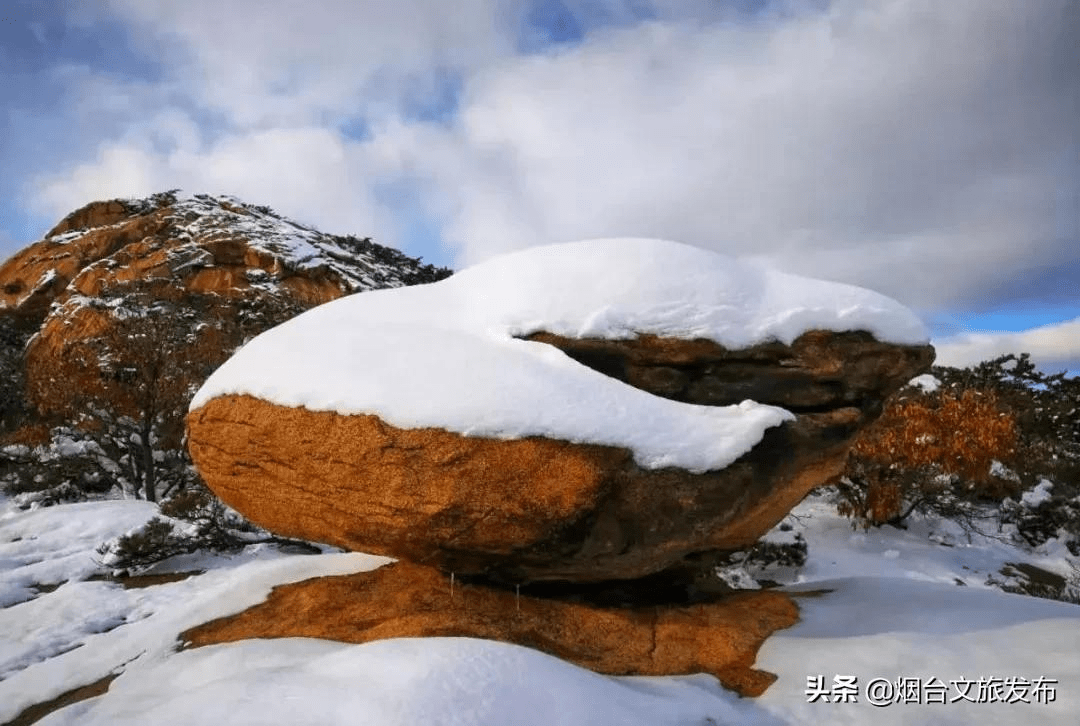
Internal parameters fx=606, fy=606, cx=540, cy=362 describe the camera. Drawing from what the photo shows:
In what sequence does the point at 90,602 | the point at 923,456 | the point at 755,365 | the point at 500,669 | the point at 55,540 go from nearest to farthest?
the point at 500,669 < the point at 755,365 < the point at 90,602 < the point at 55,540 < the point at 923,456

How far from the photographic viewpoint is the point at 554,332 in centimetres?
420

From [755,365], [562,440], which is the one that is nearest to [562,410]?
[562,440]

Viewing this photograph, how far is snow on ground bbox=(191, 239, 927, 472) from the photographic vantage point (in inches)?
147

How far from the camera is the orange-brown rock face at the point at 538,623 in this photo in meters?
3.90

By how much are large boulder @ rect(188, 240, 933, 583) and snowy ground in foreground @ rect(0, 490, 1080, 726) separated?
0.81 meters

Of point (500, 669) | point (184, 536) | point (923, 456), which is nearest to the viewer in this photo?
point (500, 669)

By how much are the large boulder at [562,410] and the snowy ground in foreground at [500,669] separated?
809 mm

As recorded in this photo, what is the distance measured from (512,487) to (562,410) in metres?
0.56

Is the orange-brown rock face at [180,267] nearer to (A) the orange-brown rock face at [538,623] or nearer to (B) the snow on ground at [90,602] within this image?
(B) the snow on ground at [90,602]

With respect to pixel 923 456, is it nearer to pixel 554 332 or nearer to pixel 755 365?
pixel 755 365

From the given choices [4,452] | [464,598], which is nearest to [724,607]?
[464,598]

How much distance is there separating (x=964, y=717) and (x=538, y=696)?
223cm

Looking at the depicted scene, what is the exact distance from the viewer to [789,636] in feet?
13.6

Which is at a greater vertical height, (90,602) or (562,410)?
(562,410)
